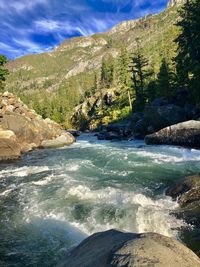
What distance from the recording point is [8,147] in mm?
35469

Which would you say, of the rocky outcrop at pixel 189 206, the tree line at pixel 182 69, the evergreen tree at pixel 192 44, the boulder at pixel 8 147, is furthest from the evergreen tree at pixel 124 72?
the rocky outcrop at pixel 189 206

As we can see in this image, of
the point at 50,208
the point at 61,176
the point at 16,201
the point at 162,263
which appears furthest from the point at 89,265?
the point at 61,176

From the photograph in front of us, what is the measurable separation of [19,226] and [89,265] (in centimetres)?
863

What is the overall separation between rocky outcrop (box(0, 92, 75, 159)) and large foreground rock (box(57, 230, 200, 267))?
28.1 meters

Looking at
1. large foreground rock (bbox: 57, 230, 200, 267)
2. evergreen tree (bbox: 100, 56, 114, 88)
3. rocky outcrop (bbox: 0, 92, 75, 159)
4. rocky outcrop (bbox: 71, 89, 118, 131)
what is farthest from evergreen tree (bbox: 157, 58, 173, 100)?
evergreen tree (bbox: 100, 56, 114, 88)

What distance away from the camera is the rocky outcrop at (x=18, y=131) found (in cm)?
3544

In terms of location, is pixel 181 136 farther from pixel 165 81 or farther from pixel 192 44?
pixel 165 81

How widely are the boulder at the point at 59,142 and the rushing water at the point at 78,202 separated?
15820 mm

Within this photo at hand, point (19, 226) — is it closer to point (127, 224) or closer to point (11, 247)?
point (11, 247)

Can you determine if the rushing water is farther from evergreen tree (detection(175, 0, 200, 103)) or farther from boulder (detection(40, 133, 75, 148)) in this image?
evergreen tree (detection(175, 0, 200, 103))

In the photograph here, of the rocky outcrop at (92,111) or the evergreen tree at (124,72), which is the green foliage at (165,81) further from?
the rocky outcrop at (92,111)

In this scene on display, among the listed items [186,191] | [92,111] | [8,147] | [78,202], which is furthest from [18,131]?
[92,111]

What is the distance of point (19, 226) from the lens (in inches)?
576

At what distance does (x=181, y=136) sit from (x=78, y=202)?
66.5 feet
